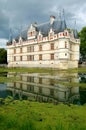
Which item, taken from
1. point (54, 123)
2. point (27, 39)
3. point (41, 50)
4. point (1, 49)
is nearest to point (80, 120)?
point (54, 123)

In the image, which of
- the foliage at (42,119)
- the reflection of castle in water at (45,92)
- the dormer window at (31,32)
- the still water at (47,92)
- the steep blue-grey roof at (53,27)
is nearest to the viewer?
the foliage at (42,119)

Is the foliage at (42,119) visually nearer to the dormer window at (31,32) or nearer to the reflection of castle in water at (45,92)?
the reflection of castle in water at (45,92)

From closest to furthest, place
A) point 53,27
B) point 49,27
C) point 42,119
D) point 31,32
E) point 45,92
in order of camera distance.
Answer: point 42,119 < point 45,92 < point 53,27 < point 49,27 < point 31,32

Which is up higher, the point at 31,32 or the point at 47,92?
the point at 31,32

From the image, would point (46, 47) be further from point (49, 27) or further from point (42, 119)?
point (42, 119)

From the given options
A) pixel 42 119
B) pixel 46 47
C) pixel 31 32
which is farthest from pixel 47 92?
pixel 31 32

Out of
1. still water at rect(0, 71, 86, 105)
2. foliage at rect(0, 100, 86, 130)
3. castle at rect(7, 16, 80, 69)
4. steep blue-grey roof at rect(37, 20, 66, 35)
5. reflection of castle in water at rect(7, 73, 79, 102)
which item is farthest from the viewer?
steep blue-grey roof at rect(37, 20, 66, 35)

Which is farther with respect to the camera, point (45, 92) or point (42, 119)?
point (45, 92)

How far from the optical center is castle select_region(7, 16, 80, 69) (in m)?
58.1

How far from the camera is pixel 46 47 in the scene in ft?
208

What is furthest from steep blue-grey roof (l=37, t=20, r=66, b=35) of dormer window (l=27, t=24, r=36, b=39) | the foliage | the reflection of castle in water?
the foliage

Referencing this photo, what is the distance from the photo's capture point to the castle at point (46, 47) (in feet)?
191

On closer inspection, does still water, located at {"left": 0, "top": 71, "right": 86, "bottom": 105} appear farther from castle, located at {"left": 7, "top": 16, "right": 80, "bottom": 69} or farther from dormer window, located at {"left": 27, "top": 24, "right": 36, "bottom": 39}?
dormer window, located at {"left": 27, "top": 24, "right": 36, "bottom": 39}

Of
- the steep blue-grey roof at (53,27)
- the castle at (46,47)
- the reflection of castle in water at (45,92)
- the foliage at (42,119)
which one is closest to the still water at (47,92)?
the reflection of castle in water at (45,92)
